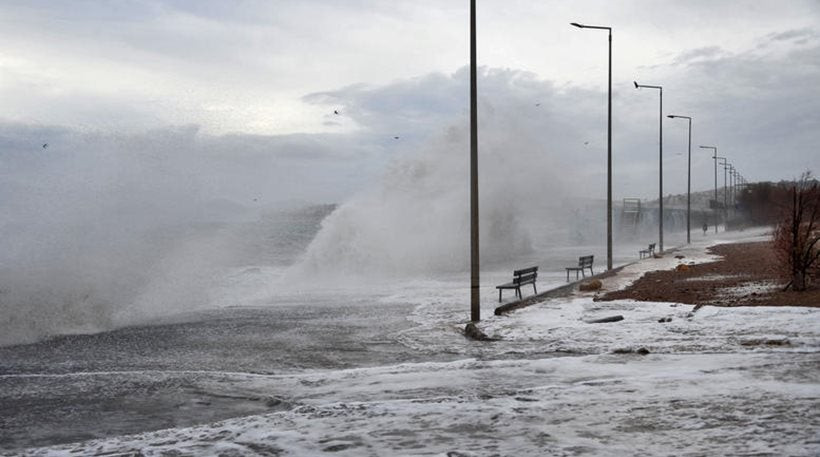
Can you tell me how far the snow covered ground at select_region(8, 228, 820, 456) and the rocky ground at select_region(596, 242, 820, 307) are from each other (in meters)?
2.73

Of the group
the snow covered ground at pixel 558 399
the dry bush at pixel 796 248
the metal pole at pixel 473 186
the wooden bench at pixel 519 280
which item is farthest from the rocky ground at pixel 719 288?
the metal pole at pixel 473 186

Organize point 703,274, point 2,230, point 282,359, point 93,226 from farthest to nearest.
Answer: point 2,230, point 93,226, point 703,274, point 282,359

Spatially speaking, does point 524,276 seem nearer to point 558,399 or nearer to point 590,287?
point 590,287

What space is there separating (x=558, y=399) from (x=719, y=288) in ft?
45.0

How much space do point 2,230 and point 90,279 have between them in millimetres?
19802

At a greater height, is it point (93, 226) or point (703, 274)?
point (93, 226)

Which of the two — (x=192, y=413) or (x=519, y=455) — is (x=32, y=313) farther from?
(x=519, y=455)

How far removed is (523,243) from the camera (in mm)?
60750

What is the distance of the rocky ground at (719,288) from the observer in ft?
55.3

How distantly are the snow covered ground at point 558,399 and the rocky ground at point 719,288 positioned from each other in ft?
8.95

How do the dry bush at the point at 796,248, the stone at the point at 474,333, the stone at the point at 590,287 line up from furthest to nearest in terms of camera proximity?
the stone at the point at 590,287
the dry bush at the point at 796,248
the stone at the point at 474,333

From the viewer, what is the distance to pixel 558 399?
28.2ft

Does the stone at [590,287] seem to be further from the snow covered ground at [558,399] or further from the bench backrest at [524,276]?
the snow covered ground at [558,399]

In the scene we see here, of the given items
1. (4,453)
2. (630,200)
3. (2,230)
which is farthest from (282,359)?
(630,200)
